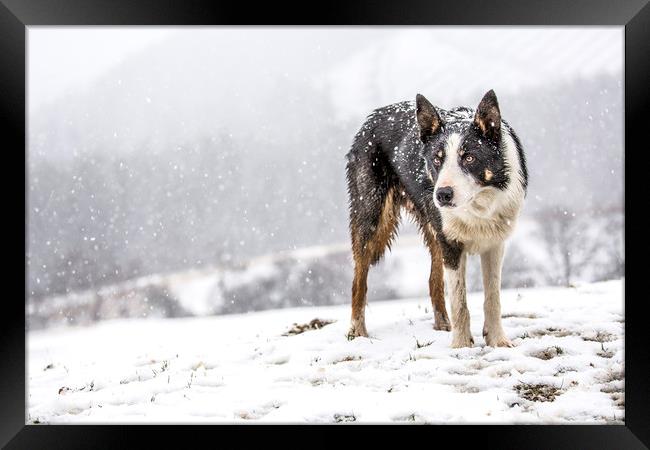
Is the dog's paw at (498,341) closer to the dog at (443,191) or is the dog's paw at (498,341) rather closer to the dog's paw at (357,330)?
the dog at (443,191)

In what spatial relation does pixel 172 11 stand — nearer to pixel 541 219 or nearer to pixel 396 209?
pixel 396 209

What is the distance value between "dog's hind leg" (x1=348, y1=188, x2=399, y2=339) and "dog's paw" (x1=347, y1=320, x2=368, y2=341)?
0.20 metres

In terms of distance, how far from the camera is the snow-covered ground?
346cm

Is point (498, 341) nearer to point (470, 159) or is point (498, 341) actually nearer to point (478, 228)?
point (478, 228)

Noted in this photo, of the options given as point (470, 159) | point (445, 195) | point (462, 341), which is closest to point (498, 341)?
point (462, 341)

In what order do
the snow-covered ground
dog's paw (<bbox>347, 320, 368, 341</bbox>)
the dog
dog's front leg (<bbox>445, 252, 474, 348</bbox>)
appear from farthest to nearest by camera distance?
dog's paw (<bbox>347, 320, 368, 341</bbox>) → dog's front leg (<bbox>445, 252, 474, 348</bbox>) → the dog → the snow-covered ground

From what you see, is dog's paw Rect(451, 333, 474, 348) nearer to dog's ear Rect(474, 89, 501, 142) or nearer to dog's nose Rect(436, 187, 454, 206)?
dog's nose Rect(436, 187, 454, 206)

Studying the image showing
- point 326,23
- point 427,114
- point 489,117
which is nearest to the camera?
point 326,23

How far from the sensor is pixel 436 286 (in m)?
4.85

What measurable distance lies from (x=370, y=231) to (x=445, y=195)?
1.30 meters

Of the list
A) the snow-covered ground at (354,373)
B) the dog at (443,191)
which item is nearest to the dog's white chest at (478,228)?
the dog at (443,191)

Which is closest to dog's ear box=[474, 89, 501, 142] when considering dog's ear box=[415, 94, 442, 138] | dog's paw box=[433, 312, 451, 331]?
dog's ear box=[415, 94, 442, 138]

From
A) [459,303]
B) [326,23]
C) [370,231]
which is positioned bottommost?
[459,303]

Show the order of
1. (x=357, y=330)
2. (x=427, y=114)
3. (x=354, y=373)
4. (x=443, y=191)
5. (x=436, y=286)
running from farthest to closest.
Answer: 1. (x=436, y=286)
2. (x=357, y=330)
3. (x=427, y=114)
4. (x=354, y=373)
5. (x=443, y=191)
